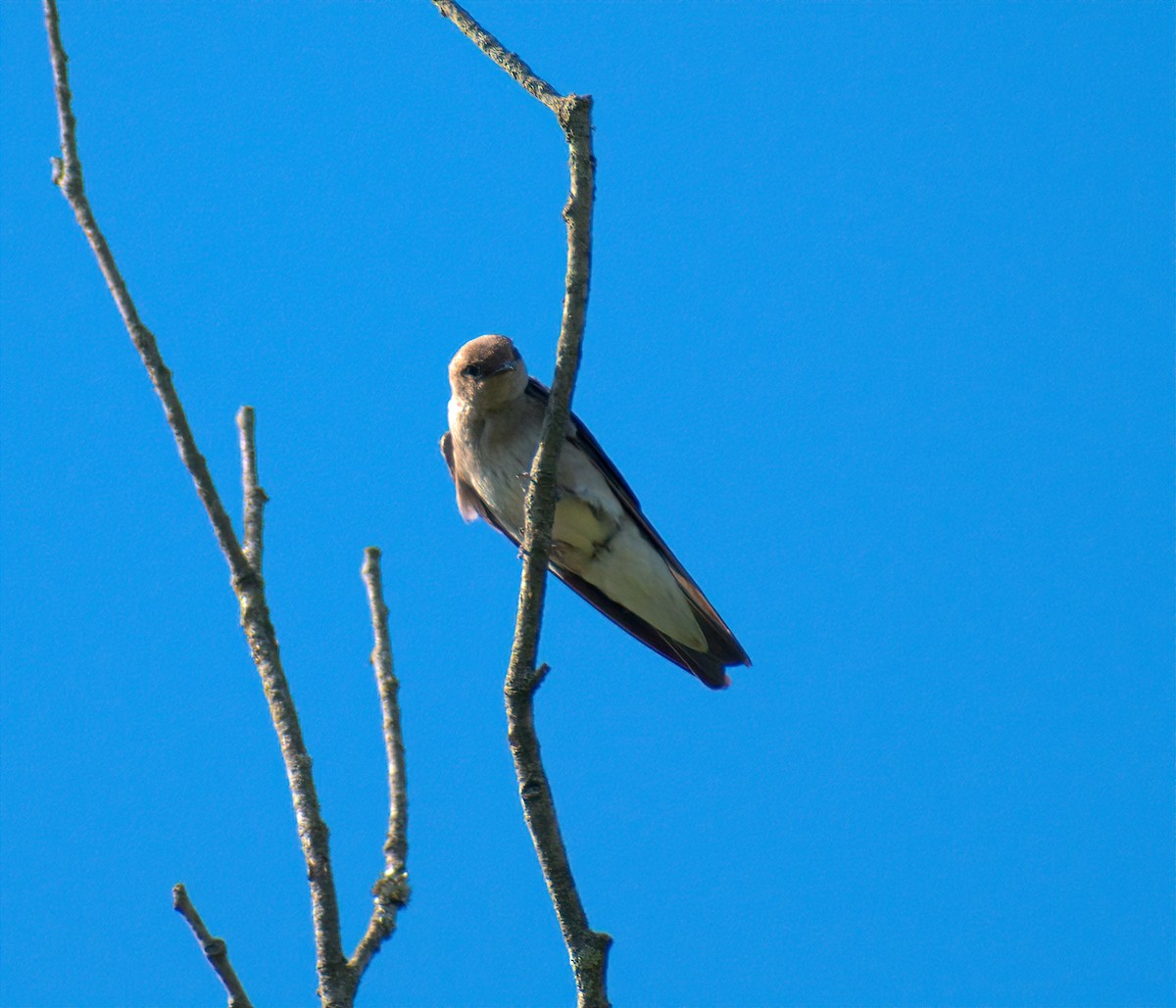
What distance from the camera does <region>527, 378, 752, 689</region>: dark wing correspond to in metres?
7.95

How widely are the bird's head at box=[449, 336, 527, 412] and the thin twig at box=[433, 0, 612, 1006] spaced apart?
10.9 ft

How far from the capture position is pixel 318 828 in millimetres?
3250

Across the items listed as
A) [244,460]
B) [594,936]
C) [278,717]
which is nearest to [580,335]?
[244,460]

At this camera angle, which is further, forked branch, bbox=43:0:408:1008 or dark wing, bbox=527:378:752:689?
dark wing, bbox=527:378:752:689

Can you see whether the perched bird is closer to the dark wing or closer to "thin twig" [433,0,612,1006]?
the dark wing

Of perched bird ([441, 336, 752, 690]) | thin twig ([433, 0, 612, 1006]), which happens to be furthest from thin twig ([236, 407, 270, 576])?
perched bird ([441, 336, 752, 690])

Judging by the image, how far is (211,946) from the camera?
2.90 metres

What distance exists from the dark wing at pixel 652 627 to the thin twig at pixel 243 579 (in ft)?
14.6

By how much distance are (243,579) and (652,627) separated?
4.93 metres

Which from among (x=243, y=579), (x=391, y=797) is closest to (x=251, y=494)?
(x=243, y=579)

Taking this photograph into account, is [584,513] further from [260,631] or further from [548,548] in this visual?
[260,631]

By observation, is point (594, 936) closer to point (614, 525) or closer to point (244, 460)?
point (244, 460)

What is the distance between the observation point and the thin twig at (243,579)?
10.4 feet

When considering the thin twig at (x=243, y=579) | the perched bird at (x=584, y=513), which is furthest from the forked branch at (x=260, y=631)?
the perched bird at (x=584, y=513)
